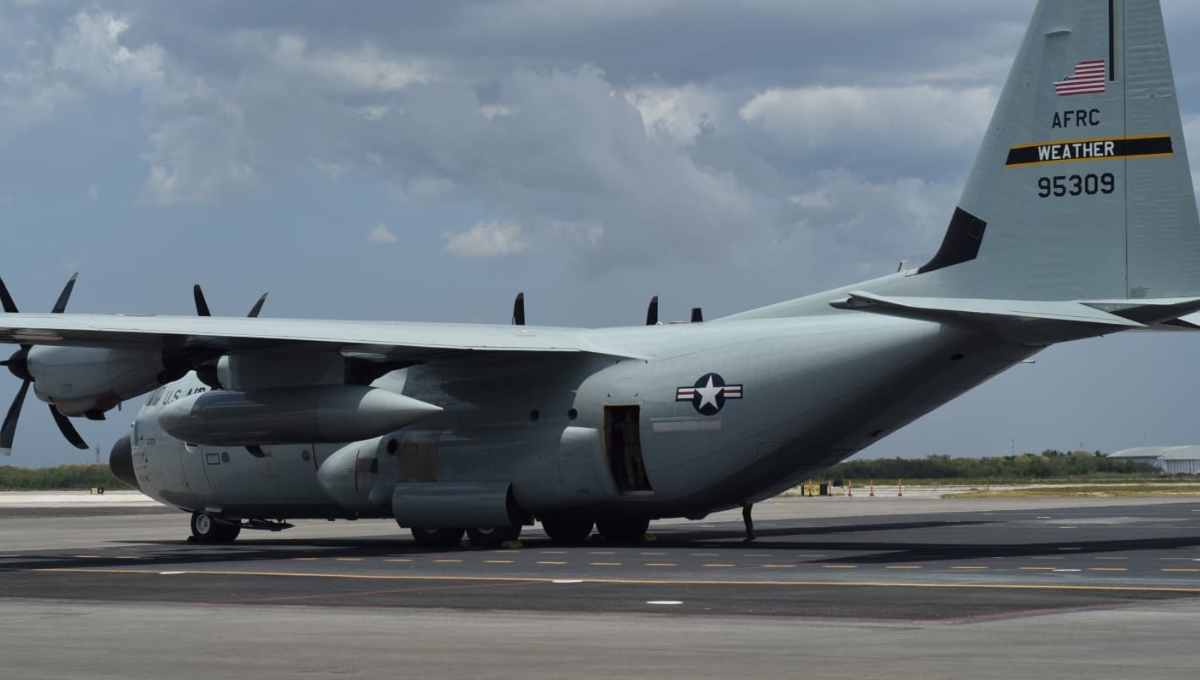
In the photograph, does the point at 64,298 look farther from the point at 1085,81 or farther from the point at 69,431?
the point at 1085,81

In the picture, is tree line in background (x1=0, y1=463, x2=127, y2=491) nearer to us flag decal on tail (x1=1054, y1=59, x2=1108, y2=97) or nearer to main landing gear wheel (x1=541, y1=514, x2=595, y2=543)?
main landing gear wheel (x1=541, y1=514, x2=595, y2=543)

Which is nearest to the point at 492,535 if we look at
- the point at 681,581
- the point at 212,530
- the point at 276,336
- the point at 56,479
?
the point at 276,336

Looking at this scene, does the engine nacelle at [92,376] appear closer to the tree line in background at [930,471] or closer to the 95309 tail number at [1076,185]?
the 95309 tail number at [1076,185]

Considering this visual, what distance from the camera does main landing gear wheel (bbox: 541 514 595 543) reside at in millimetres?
28297

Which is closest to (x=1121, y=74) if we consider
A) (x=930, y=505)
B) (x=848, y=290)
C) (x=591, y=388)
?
(x=848, y=290)

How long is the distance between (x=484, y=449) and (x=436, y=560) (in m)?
3.93

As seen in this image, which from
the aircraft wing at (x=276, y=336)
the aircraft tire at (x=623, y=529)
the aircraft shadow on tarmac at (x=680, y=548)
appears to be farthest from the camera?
the aircraft tire at (x=623, y=529)

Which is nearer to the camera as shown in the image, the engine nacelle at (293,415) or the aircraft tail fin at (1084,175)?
the aircraft tail fin at (1084,175)

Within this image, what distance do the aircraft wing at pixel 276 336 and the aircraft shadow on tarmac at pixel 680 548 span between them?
12.0ft

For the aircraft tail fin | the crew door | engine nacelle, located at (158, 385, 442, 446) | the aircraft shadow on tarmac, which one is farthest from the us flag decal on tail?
engine nacelle, located at (158, 385, 442, 446)

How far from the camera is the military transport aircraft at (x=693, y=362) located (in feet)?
71.0

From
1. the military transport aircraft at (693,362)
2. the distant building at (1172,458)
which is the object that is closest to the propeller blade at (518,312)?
the military transport aircraft at (693,362)

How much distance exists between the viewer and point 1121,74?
71.0ft

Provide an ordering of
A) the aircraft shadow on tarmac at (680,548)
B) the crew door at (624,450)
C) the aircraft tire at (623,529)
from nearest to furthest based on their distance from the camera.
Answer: the aircraft shadow on tarmac at (680,548)
the crew door at (624,450)
the aircraft tire at (623,529)
